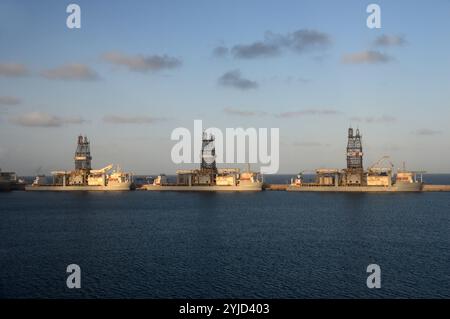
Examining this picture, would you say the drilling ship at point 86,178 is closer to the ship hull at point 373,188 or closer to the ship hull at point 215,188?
the ship hull at point 215,188

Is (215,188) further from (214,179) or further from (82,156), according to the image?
(82,156)

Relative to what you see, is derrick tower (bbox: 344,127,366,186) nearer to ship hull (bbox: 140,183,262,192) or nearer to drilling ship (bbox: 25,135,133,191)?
ship hull (bbox: 140,183,262,192)

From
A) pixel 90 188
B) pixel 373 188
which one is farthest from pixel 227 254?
pixel 90 188

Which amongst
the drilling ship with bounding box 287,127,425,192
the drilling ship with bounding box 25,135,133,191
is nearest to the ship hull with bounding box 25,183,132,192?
the drilling ship with bounding box 25,135,133,191

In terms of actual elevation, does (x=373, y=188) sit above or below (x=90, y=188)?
above

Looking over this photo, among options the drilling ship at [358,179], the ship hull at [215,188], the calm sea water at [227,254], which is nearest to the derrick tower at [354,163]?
the drilling ship at [358,179]
